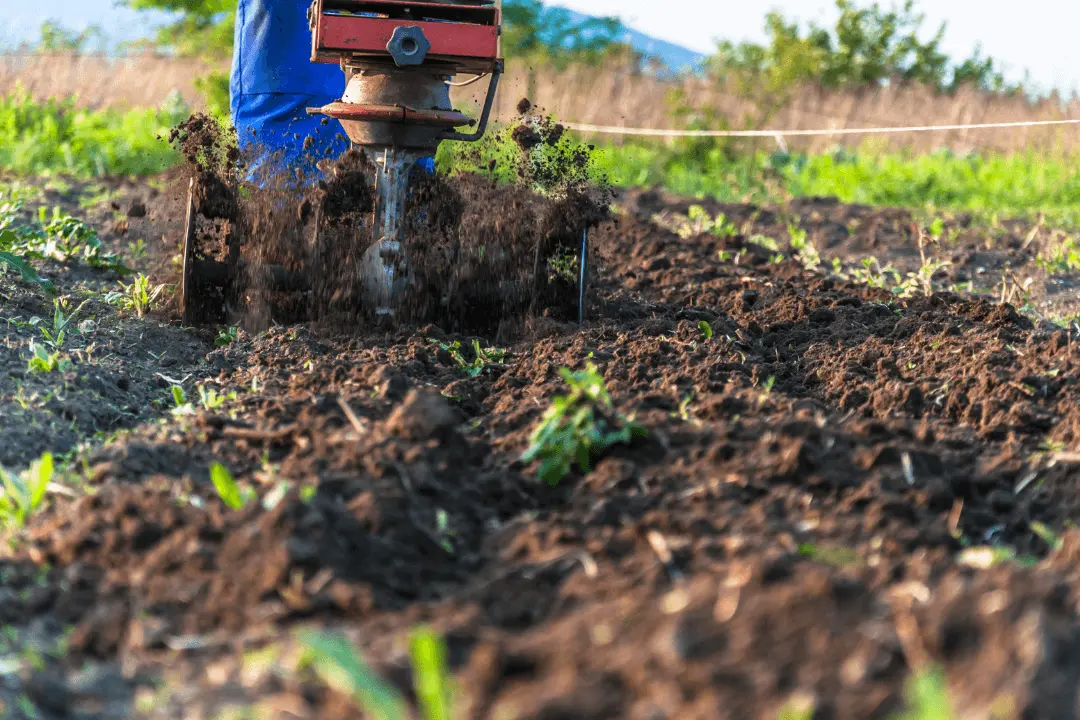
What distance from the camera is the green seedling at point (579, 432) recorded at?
108 inches

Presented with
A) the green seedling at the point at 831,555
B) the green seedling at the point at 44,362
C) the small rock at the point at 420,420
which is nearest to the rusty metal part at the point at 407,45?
the green seedling at the point at 44,362

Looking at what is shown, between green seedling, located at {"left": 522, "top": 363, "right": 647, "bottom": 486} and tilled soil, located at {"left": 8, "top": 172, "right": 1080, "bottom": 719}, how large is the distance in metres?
0.05

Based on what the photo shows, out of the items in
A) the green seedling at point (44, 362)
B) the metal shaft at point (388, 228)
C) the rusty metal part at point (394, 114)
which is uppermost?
the rusty metal part at point (394, 114)

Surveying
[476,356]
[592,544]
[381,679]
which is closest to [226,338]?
[476,356]

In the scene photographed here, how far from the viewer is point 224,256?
4.73 meters

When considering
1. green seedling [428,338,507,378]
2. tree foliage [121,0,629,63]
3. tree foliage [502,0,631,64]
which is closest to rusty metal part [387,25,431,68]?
green seedling [428,338,507,378]

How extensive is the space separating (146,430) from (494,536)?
4.12 feet

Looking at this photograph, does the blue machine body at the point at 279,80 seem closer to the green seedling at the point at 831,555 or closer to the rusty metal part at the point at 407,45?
the rusty metal part at the point at 407,45

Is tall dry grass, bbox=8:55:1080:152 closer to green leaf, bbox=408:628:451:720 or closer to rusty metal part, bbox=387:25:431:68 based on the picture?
rusty metal part, bbox=387:25:431:68

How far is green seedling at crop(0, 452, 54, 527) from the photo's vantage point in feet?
8.48

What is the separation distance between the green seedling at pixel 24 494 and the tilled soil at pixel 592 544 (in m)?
0.04

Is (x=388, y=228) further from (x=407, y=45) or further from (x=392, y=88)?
(x=407, y=45)

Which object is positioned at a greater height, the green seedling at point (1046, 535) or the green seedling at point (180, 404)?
the green seedling at point (1046, 535)

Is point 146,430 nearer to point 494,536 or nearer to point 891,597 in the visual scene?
point 494,536
